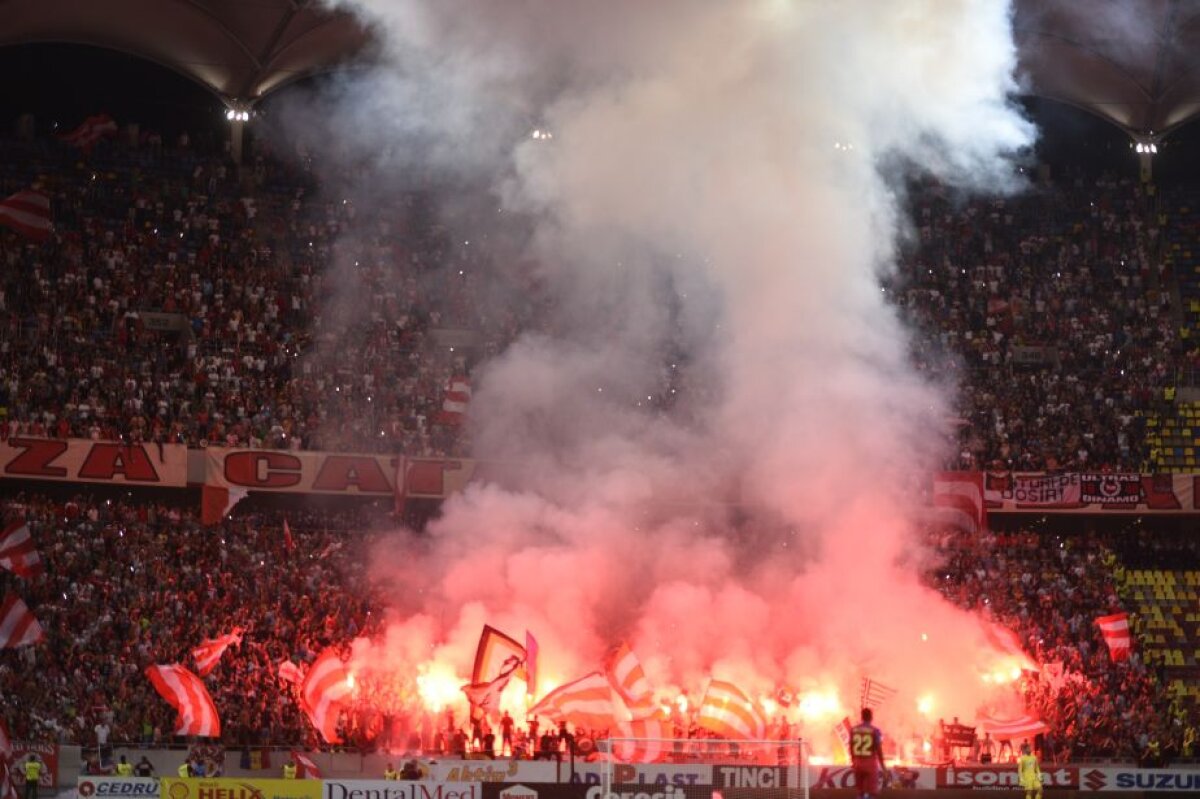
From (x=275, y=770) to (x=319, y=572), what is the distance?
6102mm

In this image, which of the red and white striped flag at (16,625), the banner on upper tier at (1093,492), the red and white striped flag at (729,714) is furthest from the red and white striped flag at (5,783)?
the banner on upper tier at (1093,492)

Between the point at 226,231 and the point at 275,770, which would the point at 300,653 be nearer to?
the point at 275,770

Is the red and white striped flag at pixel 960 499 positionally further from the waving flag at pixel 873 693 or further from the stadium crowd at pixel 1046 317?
the waving flag at pixel 873 693

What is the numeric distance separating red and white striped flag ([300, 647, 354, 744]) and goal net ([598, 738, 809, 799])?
4.97 meters

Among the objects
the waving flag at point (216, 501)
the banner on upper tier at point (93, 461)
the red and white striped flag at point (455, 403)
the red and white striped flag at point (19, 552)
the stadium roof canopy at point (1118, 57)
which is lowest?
the red and white striped flag at point (19, 552)

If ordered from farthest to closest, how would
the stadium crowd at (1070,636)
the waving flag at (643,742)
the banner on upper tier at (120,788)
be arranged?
1. the stadium crowd at (1070,636)
2. the waving flag at (643,742)
3. the banner on upper tier at (120,788)

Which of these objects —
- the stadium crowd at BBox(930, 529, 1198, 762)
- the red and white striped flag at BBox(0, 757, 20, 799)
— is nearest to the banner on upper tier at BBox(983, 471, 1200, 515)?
the stadium crowd at BBox(930, 529, 1198, 762)

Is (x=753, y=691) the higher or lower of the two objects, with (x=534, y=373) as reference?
lower

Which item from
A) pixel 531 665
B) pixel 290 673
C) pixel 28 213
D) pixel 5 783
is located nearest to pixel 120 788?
pixel 5 783

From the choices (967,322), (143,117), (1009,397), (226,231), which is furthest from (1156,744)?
(143,117)

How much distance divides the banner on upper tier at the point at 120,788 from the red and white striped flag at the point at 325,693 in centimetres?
478

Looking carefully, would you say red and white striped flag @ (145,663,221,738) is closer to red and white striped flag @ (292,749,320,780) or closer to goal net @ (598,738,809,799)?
red and white striped flag @ (292,749,320,780)

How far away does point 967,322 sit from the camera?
3878cm

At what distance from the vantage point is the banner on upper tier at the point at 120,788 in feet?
75.6
